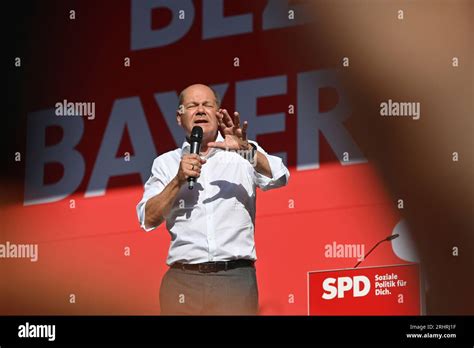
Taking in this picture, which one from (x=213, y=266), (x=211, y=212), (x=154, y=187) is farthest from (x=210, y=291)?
(x=154, y=187)

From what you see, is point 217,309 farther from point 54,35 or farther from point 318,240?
point 54,35

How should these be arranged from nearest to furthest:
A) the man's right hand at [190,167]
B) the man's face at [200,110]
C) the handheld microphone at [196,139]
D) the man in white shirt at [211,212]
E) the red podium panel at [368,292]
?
the man's right hand at [190,167] → the handheld microphone at [196,139] → the man in white shirt at [211,212] → the man's face at [200,110] → the red podium panel at [368,292]

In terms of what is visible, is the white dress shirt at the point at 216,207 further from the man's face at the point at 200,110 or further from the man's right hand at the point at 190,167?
the man's right hand at the point at 190,167

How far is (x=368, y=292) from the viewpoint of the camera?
4602 mm

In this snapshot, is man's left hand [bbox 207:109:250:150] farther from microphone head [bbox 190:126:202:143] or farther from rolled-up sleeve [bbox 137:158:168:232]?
rolled-up sleeve [bbox 137:158:168:232]

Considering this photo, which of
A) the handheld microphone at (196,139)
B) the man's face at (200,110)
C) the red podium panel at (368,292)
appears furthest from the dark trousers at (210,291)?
the red podium panel at (368,292)

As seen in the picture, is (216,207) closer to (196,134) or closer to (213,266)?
(213,266)

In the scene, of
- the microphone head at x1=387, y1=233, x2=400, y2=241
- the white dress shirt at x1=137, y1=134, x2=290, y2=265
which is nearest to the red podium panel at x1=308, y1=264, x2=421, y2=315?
the microphone head at x1=387, y1=233, x2=400, y2=241

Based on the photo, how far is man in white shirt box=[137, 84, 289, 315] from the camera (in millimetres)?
3852

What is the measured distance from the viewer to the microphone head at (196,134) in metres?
3.76

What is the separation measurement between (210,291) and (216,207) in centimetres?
45

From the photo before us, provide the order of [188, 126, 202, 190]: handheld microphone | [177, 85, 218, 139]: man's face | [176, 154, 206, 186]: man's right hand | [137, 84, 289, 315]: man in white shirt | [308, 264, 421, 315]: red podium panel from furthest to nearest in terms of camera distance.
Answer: [308, 264, 421, 315]: red podium panel
[177, 85, 218, 139]: man's face
[137, 84, 289, 315]: man in white shirt
[188, 126, 202, 190]: handheld microphone
[176, 154, 206, 186]: man's right hand

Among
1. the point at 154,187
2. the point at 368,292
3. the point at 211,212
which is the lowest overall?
the point at 368,292
